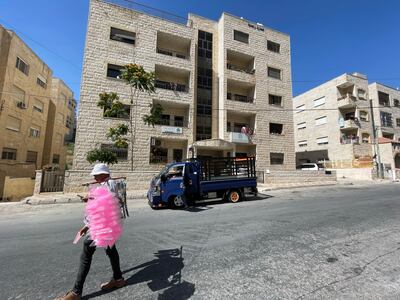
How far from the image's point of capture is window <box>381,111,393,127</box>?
36156 millimetres

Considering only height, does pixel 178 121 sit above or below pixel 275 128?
below

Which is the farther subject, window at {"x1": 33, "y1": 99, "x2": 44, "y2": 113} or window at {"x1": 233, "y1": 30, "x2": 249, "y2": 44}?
window at {"x1": 33, "y1": 99, "x2": 44, "y2": 113}

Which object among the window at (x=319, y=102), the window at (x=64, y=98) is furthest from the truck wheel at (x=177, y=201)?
the window at (x=319, y=102)

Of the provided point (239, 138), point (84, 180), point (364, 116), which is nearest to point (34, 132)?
point (84, 180)

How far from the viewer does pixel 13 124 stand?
2298cm

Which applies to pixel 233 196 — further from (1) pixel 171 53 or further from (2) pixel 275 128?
(1) pixel 171 53

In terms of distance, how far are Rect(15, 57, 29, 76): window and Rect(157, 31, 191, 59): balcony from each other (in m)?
15.4

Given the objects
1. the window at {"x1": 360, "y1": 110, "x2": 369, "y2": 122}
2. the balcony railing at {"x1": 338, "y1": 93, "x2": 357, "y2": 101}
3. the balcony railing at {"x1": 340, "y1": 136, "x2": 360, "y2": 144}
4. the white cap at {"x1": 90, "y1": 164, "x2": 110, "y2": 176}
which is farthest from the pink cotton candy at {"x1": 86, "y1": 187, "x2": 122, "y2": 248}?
the window at {"x1": 360, "y1": 110, "x2": 369, "y2": 122}

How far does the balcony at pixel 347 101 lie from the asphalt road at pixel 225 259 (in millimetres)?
30398

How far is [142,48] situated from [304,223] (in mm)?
20657

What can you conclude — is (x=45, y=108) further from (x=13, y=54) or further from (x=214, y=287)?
(x=214, y=287)

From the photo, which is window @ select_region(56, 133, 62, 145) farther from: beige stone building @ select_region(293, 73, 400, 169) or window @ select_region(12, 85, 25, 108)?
beige stone building @ select_region(293, 73, 400, 169)

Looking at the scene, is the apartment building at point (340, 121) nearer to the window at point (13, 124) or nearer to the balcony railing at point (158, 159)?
the balcony railing at point (158, 159)

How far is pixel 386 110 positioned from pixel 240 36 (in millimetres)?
30224
